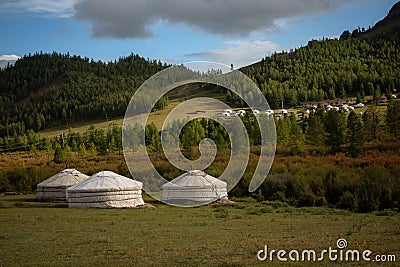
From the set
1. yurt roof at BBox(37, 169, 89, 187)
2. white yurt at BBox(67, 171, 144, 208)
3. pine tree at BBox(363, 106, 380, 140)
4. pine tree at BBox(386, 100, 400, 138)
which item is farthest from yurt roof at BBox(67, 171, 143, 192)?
pine tree at BBox(386, 100, 400, 138)

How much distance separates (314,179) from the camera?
25266 mm

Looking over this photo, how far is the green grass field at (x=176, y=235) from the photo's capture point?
9.81 meters

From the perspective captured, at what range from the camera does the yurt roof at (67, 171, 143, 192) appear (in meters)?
22.2

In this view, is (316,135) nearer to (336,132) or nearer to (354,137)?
(336,132)

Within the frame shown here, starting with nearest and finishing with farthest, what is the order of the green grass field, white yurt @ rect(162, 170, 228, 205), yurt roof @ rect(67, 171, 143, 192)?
the green grass field
yurt roof @ rect(67, 171, 143, 192)
white yurt @ rect(162, 170, 228, 205)

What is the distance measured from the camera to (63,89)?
150 m

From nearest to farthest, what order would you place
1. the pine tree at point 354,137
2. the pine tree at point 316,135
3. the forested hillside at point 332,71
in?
the pine tree at point 354,137, the pine tree at point 316,135, the forested hillside at point 332,71

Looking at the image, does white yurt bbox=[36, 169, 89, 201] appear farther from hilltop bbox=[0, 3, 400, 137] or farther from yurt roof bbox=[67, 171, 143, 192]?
hilltop bbox=[0, 3, 400, 137]

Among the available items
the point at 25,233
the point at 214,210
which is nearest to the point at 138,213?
the point at 214,210

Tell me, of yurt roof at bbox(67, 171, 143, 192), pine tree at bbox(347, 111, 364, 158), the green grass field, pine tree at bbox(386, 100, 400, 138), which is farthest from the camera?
pine tree at bbox(386, 100, 400, 138)

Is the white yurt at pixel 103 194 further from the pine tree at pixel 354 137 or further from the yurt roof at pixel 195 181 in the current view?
the pine tree at pixel 354 137

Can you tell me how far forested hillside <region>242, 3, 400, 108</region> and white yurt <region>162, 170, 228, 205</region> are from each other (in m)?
62.1

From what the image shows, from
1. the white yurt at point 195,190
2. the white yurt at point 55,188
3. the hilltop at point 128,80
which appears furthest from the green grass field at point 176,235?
the hilltop at point 128,80

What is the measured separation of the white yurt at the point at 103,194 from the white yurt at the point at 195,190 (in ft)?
8.66
